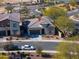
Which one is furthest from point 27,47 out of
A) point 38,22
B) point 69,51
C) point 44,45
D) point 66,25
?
point 69,51

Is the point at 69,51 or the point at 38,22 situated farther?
the point at 38,22

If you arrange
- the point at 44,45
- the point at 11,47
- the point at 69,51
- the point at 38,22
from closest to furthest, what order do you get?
the point at 69,51, the point at 11,47, the point at 44,45, the point at 38,22

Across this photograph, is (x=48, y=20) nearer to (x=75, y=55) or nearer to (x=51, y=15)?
(x=51, y=15)

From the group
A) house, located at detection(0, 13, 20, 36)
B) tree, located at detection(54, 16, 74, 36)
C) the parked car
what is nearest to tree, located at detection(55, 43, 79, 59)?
the parked car

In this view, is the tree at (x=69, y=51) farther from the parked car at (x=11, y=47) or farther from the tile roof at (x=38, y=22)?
the tile roof at (x=38, y=22)

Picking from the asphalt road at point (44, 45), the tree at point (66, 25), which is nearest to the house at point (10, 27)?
the asphalt road at point (44, 45)

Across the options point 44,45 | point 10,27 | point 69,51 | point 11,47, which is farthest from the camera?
point 10,27

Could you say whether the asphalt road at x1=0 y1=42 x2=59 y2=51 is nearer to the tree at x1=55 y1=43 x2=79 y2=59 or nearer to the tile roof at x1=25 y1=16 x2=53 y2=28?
the tile roof at x1=25 y1=16 x2=53 y2=28

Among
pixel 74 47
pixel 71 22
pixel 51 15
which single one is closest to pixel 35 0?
pixel 51 15

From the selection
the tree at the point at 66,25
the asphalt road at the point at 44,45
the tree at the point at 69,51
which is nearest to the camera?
the tree at the point at 69,51

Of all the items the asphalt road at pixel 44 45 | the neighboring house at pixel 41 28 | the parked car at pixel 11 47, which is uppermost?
the neighboring house at pixel 41 28

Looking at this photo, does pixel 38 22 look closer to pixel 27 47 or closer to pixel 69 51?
pixel 27 47
